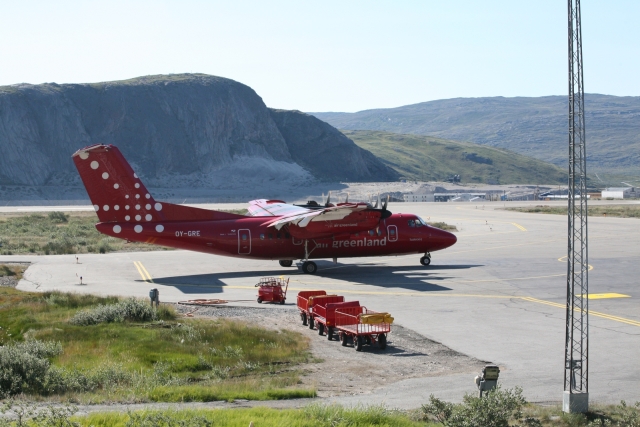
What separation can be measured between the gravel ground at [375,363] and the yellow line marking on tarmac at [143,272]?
14.3 metres

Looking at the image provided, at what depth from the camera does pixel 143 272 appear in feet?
131

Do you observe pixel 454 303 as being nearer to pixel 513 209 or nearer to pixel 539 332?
pixel 539 332

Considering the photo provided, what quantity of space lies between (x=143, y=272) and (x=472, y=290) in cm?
1826

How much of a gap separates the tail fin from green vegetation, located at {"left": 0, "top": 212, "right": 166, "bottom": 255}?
15045mm

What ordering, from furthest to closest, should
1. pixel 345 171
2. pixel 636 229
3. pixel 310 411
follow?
pixel 345 171, pixel 636 229, pixel 310 411

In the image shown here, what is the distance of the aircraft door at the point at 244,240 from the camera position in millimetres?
38562

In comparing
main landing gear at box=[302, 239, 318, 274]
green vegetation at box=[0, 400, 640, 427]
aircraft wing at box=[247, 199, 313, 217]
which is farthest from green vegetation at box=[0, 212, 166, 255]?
green vegetation at box=[0, 400, 640, 427]

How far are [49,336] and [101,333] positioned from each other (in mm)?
1565

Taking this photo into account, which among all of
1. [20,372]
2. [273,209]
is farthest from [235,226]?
[20,372]

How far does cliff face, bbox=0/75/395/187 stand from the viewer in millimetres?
157375

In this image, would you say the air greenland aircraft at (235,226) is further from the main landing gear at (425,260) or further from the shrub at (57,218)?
the shrub at (57,218)

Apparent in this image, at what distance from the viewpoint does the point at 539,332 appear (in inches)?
926

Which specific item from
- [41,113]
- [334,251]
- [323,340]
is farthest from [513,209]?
[41,113]

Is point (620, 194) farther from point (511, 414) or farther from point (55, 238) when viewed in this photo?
point (511, 414)
